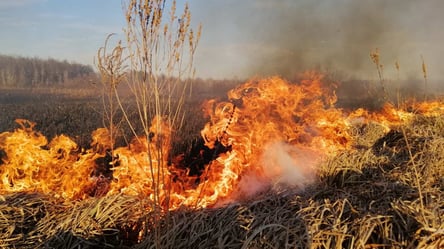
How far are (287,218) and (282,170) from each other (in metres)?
2.37

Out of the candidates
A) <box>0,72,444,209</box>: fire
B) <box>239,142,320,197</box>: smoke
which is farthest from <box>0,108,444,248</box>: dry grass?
<box>0,72,444,209</box>: fire

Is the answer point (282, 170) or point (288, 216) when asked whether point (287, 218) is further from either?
point (282, 170)

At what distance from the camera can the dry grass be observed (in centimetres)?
282

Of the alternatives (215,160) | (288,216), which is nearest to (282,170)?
(215,160)

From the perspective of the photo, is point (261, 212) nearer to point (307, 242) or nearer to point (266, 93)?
point (307, 242)

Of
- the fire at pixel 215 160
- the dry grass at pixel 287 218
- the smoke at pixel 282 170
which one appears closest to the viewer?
the dry grass at pixel 287 218

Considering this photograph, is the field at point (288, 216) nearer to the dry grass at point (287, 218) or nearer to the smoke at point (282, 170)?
the dry grass at point (287, 218)

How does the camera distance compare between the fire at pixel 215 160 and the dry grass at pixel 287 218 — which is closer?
the dry grass at pixel 287 218

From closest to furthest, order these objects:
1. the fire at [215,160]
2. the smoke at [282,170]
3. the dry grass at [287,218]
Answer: the dry grass at [287,218] → the smoke at [282,170] → the fire at [215,160]

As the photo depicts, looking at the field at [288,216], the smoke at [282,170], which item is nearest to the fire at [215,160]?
the smoke at [282,170]

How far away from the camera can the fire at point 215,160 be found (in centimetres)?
532

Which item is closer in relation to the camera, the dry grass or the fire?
the dry grass

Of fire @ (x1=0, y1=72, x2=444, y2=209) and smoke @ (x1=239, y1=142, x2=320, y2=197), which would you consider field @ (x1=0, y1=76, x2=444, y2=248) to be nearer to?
smoke @ (x1=239, y1=142, x2=320, y2=197)

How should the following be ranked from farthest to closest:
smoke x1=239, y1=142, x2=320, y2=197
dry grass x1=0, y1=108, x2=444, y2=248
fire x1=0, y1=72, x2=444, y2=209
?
fire x1=0, y1=72, x2=444, y2=209 < smoke x1=239, y1=142, x2=320, y2=197 < dry grass x1=0, y1=108, x2=444, y2=248
